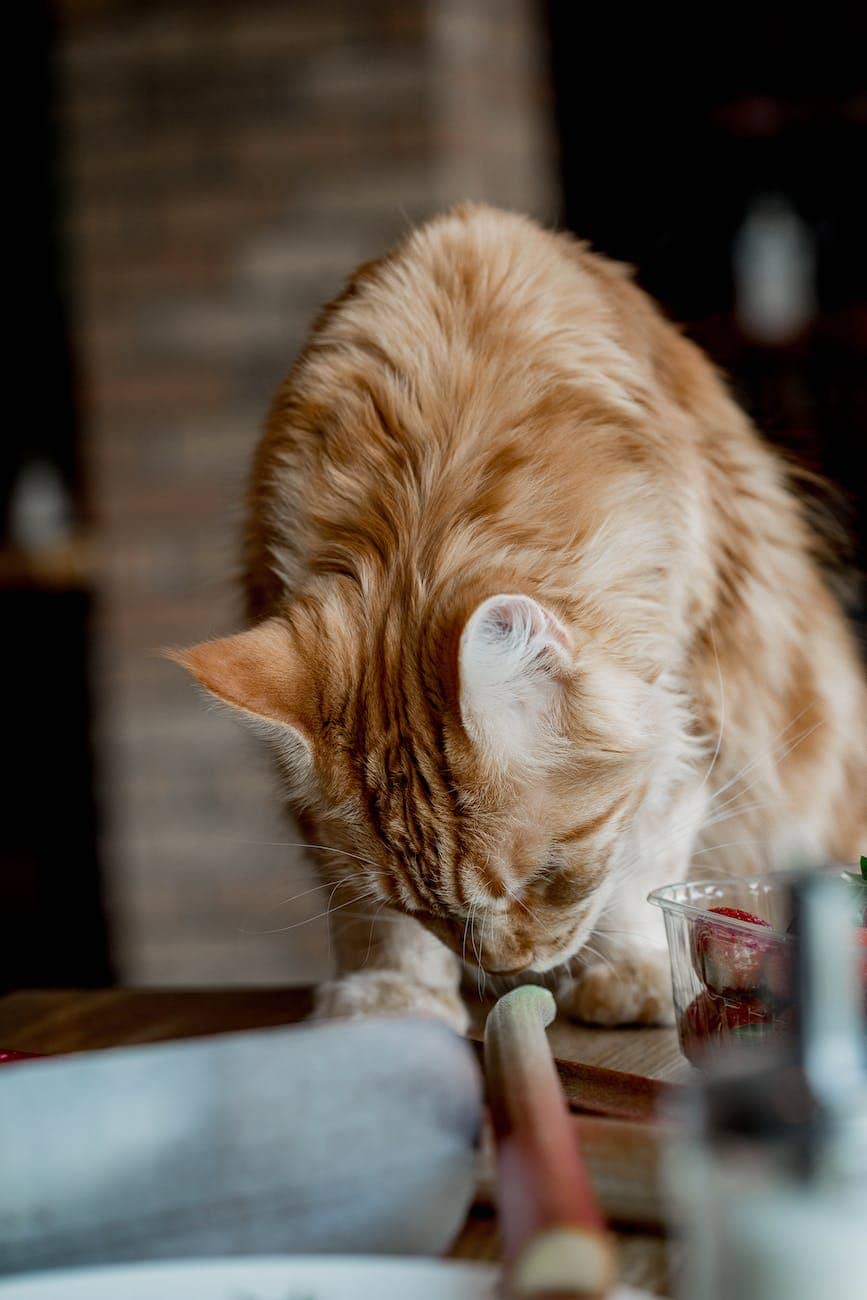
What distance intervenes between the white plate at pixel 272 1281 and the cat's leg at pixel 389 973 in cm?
63

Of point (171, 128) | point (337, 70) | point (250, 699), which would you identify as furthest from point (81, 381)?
point (250, 699)

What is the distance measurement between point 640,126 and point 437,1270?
11.7 ft

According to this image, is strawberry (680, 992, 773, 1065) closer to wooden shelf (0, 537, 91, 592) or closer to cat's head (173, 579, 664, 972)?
cat's head (173, 579, 664, 972)

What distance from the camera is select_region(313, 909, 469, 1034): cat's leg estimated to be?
1.27 meters

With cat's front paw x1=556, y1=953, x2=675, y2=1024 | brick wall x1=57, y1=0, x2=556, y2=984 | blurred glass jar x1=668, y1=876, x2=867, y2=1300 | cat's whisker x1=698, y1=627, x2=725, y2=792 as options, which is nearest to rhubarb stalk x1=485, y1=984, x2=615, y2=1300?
blurred glass jar x1=668, y1=876, x2=867, y2=1300

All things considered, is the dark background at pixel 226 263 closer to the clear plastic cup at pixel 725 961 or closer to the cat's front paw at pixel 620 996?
the cat's front paw at pixel 620 996

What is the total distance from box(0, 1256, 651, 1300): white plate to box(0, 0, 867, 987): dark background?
2.88 m

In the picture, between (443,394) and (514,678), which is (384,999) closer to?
(514,678)

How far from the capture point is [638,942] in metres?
1.33

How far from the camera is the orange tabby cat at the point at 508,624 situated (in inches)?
43.3

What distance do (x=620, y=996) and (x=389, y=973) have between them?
0.84ft

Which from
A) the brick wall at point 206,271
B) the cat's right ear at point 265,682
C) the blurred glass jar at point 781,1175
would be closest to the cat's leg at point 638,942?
the cat's right ear at point 265,682

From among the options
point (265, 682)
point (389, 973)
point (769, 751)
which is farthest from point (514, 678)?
point (769, 751)

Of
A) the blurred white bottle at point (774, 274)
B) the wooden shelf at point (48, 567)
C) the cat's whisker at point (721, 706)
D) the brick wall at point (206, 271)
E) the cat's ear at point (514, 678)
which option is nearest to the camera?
the cat's ear at point (514, 678)
